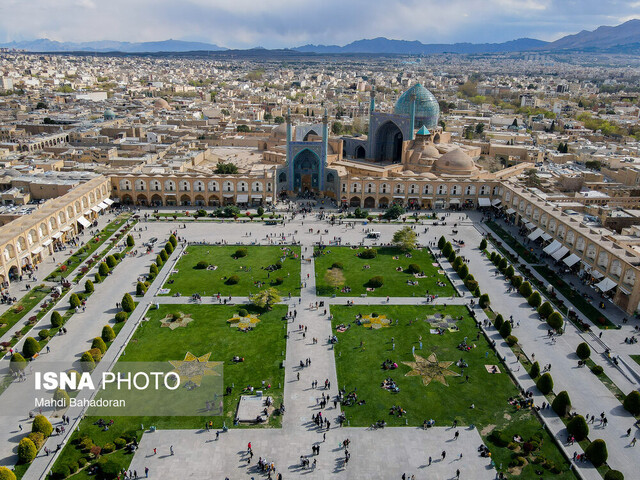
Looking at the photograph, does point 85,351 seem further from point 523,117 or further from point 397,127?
point 523,117

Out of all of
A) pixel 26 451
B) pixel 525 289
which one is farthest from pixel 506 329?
pixel 26 451

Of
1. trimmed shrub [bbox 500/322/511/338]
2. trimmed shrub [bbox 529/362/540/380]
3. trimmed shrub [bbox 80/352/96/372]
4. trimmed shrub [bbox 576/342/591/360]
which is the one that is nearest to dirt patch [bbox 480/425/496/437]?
trimmed shrub [bbox 529/362/540/380]

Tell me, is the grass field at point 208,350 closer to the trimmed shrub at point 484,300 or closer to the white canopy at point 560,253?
the trimmed shrub at point 484,300

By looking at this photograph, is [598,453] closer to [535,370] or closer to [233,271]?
[535,370]

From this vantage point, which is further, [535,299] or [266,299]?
[535,299]

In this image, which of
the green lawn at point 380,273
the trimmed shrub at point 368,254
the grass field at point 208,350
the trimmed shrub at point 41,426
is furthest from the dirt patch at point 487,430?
the trimmed shrub at point 368,254

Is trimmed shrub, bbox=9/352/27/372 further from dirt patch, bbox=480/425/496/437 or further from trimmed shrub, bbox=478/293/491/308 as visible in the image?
trimmed shrub, bbox=478/293/491/308
